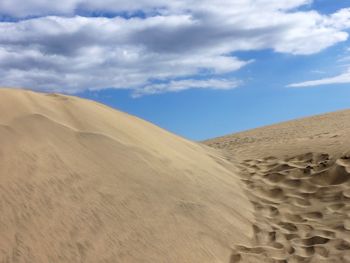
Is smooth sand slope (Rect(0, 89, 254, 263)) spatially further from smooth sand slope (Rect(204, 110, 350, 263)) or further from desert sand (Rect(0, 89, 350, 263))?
smooth sand slope (Rect(204, 110, 350, 263))

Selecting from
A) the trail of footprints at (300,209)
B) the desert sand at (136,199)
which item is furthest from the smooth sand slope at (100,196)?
the trail of footprints at (300,209)

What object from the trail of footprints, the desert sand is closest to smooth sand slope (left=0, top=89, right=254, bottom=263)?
the desert sand

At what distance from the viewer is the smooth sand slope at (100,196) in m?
4.57

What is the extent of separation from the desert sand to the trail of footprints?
0.01m

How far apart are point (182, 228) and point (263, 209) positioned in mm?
1679

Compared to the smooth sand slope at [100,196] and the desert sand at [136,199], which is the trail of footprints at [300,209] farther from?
the smooth sand slope at [100,196]

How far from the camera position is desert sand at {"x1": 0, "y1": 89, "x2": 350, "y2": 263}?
4.65 metres

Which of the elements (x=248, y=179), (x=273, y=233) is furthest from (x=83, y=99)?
(x=273, y=233)

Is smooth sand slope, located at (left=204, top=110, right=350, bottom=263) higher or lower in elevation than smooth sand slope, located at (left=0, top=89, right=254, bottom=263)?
lower

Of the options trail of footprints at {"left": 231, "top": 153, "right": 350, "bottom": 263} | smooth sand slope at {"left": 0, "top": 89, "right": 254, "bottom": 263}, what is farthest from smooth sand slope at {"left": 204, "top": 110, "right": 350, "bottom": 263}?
smooth sand slope at {"left": 0, "top": 89, "right": 254, "bottom": 263}

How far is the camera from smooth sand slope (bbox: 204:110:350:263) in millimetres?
5121

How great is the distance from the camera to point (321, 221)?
5.96m

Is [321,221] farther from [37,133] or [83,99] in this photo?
[83,99]

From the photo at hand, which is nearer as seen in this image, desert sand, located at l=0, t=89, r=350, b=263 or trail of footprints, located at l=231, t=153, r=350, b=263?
desert sand, located at l=0, t=89, r=350, b=263
